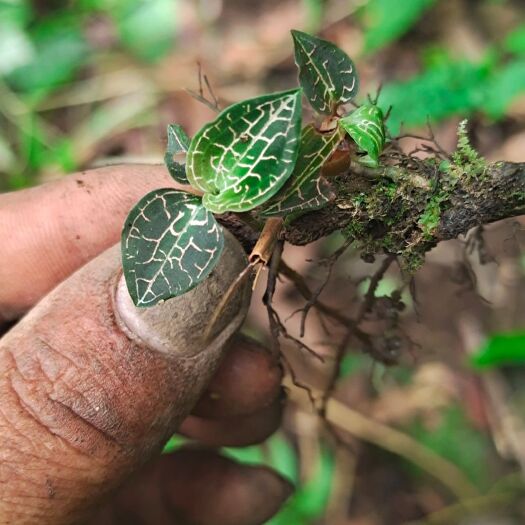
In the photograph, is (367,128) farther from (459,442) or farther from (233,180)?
(459,442)

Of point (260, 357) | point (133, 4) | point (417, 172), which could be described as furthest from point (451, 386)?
point (133, 4)

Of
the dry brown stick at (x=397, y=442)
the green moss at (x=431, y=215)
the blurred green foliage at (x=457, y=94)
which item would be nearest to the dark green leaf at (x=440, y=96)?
the blurred green foliage at (x=457, y=94)

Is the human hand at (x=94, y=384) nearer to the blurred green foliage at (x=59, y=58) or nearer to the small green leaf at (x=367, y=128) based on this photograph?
the small green leaf at (x=367, y=128)

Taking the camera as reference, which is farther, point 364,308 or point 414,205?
point 364,308

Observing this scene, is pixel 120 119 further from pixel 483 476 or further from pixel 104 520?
pixel 483 476

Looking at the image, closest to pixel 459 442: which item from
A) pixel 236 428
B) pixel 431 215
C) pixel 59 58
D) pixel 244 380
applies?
pixel 236 428
